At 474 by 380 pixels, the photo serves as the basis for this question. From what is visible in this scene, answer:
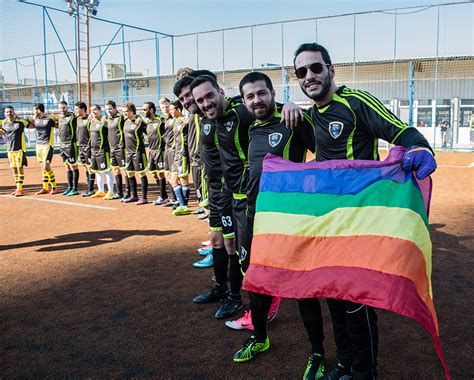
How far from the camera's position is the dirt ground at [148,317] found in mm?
3301

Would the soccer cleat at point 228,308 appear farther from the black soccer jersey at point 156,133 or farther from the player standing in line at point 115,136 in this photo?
the player standing in line at point 115,136

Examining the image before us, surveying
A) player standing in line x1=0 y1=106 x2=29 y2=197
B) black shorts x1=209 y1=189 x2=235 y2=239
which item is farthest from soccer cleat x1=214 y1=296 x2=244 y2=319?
player standing in line x1=0 y1=106 x2=29 y2=197

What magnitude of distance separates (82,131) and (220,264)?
7.91 m

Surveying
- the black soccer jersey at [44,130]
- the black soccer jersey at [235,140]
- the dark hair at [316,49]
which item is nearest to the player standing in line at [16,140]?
the black soccer jersey at [44,130]

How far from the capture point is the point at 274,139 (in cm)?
323

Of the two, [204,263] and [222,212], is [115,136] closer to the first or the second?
[204,263]

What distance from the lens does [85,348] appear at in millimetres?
3633

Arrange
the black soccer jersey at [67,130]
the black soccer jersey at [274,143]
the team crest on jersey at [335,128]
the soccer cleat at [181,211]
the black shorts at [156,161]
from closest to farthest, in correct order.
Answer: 1. the team crest on jersey at [335,128]
2. the black soccer jersey at [274,143]
3. the soccer cleat at [181,211]
4. the black shorts at [156,161]
5. the black soccer jersey at [67,130]

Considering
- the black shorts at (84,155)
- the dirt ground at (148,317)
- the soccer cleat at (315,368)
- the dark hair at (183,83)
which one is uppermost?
the dark hair at (183,83)

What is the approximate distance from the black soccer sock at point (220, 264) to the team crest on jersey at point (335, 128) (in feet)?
6.70

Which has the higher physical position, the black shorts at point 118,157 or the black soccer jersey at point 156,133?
the black soccer jersey at point 156,133

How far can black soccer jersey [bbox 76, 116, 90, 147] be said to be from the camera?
1111cm

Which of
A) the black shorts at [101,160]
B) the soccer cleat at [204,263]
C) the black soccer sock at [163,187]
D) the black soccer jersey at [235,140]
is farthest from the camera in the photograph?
the black shorts at [101,160]

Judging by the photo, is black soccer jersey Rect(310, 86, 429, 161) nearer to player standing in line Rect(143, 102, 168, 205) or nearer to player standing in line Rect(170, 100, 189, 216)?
player standing in line Rect(170, 100, 189, 216)
